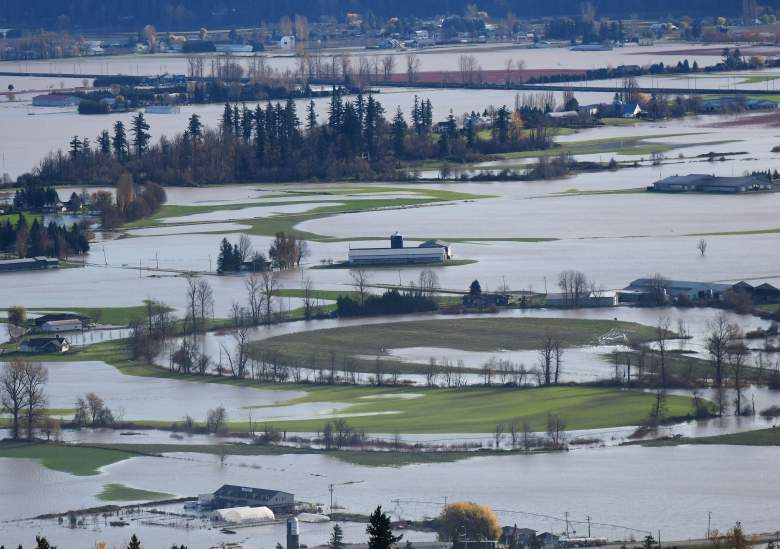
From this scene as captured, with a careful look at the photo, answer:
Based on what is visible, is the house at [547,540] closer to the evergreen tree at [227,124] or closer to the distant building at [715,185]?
the distant building at [715,185]

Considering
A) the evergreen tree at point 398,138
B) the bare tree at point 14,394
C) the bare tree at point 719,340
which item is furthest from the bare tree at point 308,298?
the evergreen tree at point 398,138

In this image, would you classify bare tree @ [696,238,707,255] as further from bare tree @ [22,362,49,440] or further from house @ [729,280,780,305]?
bare tree @ [22,362,49,440]

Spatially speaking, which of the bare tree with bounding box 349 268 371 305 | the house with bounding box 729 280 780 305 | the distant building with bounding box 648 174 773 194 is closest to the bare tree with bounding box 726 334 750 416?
the house with bounding box 729 280 780 305

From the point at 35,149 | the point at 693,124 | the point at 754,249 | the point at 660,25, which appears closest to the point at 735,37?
the point at 660,25

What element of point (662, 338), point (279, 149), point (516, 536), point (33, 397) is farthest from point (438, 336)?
point (279, 149)

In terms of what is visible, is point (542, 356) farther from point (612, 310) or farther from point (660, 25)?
point (660, 25)

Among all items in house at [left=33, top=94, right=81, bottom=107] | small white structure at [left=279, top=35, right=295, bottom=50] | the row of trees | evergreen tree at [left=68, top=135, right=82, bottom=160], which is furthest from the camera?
small white structure at [left=279, top=35, right=295, bottom=50]
